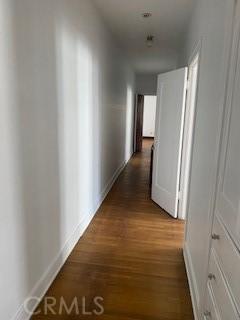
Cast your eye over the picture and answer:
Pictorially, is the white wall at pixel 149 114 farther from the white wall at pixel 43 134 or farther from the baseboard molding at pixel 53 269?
the baseboard molding at pixel 53 269

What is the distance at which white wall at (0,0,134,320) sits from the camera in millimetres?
1354

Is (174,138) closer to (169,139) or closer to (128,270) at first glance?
(169,139)

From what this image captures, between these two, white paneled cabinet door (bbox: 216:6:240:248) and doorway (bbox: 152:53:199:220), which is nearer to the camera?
white paneled cabinet door (bbox: 216:6:240:248)

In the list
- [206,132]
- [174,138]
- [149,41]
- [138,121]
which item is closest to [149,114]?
[138,121]

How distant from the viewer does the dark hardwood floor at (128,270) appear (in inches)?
69.1

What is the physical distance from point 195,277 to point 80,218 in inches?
53.4

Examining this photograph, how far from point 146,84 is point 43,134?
22.4 ft

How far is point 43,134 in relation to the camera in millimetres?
1748

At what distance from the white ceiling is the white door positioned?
0.64m

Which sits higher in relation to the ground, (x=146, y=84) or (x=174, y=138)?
(x=146, y=84)

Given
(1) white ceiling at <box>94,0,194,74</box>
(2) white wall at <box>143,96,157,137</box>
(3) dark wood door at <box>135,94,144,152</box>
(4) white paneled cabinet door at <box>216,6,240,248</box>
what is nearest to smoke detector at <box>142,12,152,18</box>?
(1) white ceiling at <box>94,0,194,74</box>

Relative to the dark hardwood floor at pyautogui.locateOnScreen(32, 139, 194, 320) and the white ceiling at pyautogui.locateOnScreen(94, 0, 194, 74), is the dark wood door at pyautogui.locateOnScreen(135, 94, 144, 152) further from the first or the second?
the dark hardwood floor at pyautogui.locateOnScreen(32, 139, 194, 320)

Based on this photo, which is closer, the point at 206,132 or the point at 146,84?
the point at 206,132

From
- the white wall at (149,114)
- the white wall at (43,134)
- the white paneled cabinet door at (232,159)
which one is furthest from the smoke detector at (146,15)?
the white wall at (149,114)
